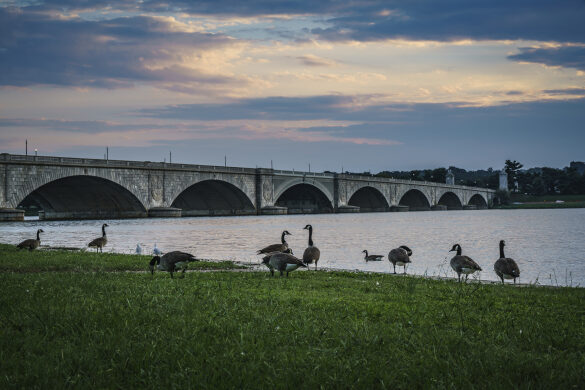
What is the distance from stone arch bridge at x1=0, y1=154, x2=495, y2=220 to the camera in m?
57.5

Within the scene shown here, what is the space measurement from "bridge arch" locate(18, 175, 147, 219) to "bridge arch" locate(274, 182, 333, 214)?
3893 centimetres

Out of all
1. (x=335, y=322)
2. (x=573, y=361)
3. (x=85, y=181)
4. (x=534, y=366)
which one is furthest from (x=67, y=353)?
(x=85, y=181)

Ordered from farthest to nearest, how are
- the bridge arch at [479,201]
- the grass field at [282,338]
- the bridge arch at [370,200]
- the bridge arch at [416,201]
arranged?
the bridge arch at [479,201] → the bridge arch at [416,201] → the bridge arch at [370,200] → the grass field at [282,338]

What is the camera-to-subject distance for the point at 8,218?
5603cm

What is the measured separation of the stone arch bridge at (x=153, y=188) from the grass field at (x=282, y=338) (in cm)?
5085

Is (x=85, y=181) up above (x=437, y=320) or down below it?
above

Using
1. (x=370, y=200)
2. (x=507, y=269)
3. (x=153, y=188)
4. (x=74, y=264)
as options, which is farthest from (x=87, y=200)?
(x=370, y=200)

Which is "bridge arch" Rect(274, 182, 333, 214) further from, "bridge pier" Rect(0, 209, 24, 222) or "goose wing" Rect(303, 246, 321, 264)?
"goose wing" Rect(303, 246, 321, 264)

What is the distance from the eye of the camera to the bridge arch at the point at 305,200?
356 ft

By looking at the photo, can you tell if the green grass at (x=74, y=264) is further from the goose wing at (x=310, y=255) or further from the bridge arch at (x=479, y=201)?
the bridge arch at (x=479, y=201)

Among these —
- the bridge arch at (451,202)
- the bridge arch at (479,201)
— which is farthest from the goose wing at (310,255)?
the bridge arch at (479,201)

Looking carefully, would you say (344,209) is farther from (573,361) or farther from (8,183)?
(573,361)

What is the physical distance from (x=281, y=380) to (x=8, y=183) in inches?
2252

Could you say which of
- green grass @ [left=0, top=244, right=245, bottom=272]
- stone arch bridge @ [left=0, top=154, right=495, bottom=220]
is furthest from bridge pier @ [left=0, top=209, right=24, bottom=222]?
green grass @ [left=0, top=244, right=245, bottom=272]
